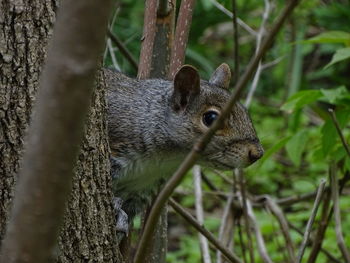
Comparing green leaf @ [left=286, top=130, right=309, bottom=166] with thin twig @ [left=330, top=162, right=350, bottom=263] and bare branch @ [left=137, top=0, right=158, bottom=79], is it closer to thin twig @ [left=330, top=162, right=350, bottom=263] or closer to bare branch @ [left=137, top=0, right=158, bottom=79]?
thin twig @ [left=330, top=162, right=350, bottom=263]

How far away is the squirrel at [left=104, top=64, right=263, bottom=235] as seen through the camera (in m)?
2.51

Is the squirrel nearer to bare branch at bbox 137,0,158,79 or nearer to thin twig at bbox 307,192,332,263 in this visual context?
bare branch at bbox 137,0,158,79

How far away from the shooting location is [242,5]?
21.4 feet

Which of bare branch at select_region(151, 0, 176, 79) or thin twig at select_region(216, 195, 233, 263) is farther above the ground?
bare branch at select_region(151, 0, 176, 79)

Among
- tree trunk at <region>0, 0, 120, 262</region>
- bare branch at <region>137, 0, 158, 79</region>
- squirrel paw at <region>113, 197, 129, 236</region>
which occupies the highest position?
bare branch at <region>137, 0, 158, 79</region>

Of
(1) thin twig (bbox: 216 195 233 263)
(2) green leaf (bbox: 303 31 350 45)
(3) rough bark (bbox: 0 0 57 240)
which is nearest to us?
(3) rough bark (bbox: 0 0 57 240)

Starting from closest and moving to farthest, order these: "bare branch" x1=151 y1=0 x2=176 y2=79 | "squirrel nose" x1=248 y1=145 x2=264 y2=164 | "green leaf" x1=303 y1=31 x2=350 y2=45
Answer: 1. "squirrel nose" x1=248 y1=145 x2=264 y2=164
2. "green leaf" x1=303 y1=31 x2=350 y2=45
3. "bare branch" x1=151 y1=0 x2=176 y2=79

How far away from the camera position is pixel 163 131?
8.81 feet

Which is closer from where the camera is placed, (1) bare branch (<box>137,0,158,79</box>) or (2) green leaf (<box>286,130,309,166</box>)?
(1) bare branch (<box>137,0,158,79</box>)

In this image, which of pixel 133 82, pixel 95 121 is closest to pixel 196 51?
pixel 133 82

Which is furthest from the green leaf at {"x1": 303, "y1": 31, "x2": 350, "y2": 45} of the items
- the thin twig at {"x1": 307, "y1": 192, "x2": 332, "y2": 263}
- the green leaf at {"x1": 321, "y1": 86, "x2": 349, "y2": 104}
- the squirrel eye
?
the thin twig at {"x1": 307, "y1": 192, "x2": 332, "y2": 263}

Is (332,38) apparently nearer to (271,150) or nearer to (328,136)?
(328,136)

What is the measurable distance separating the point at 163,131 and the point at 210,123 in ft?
0.55

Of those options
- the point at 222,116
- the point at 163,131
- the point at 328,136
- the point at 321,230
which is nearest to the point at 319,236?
the point at 321,230
